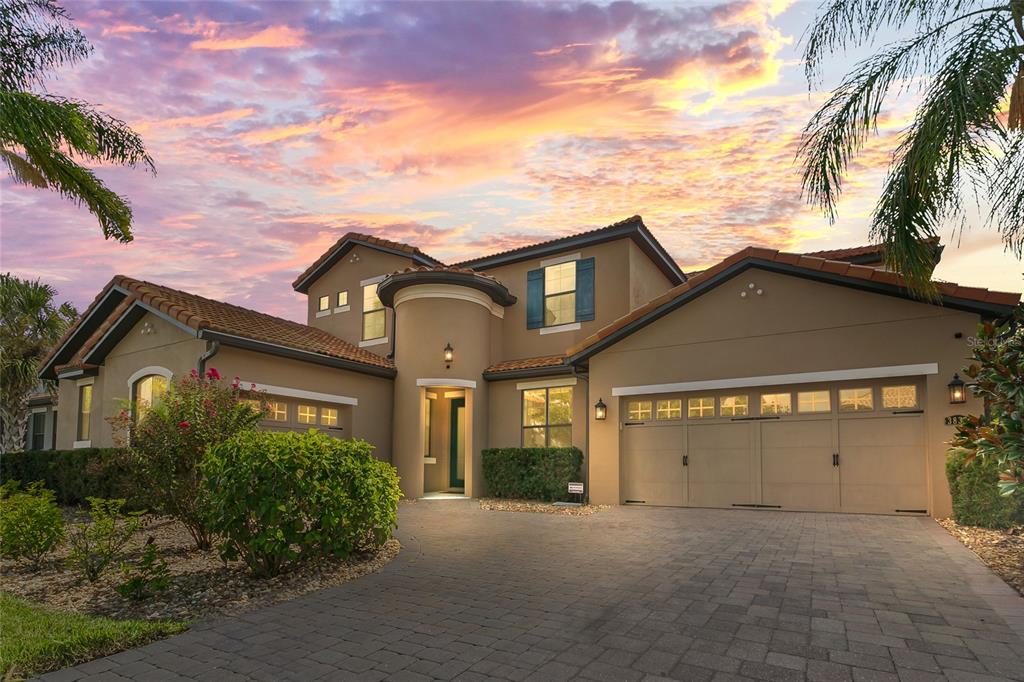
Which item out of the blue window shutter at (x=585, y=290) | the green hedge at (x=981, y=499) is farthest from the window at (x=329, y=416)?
the green hedge at (x=981, y=499)

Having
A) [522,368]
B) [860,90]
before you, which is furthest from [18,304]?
[860,90]

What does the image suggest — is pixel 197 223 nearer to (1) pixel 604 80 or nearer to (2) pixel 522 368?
(2) pixel 522 368

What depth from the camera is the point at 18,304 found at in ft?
68.7

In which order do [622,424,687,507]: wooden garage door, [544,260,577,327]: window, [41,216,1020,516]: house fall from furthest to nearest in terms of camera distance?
[544,260,577,327]: window
[622,424,687,507]: wooden garage door
[41,216,1020,516]: house

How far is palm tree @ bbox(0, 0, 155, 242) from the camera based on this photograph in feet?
28.1

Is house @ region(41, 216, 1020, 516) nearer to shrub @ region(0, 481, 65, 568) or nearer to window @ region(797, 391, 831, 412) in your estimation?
window @ region(797, 391, 831, 412)

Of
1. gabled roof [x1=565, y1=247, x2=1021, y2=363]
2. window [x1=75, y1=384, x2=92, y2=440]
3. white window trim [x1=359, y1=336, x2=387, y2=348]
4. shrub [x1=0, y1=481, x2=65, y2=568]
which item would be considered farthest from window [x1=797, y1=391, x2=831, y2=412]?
window [x1=75, y1=384, x2=92, y2=440]

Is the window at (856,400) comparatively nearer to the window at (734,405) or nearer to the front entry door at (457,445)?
the window at (734,405)

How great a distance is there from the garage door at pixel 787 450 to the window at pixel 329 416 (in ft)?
22.8

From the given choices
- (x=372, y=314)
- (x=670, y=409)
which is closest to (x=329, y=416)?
(x=372, y=314)

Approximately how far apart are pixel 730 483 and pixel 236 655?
10.2 meters

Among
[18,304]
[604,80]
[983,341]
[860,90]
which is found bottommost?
[983,341]

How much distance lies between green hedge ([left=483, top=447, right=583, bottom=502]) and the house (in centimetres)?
59

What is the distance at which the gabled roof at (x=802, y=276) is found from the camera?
1010cm
